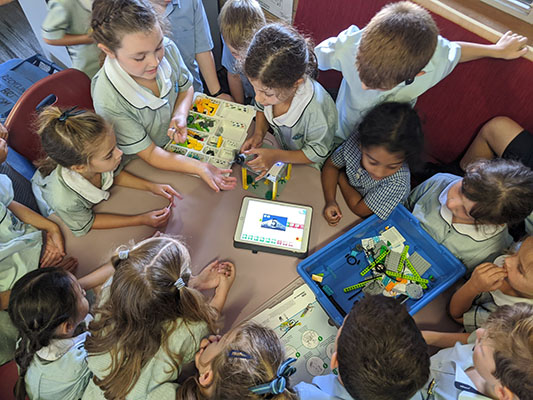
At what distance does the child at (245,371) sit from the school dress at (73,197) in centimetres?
62

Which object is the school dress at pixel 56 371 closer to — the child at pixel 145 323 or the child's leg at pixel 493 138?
the child at pixel 145 323

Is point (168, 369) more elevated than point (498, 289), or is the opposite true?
point (498, 289)

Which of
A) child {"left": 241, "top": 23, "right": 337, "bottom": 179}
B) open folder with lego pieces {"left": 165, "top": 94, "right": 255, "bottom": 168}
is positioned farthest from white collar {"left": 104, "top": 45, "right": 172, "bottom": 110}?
child {"left": 241, "top": 23, "right": 337, "bottom": 179}

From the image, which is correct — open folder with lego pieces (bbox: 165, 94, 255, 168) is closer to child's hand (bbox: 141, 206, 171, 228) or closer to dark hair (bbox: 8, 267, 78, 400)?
child's hand (bbox: 141, 206, 171, 228)

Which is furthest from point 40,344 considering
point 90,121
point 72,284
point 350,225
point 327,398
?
point 350,225

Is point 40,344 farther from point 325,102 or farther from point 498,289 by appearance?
point 498,289

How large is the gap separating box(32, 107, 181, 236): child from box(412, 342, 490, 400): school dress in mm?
944

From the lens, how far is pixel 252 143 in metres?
1.44

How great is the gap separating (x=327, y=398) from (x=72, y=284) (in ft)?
2.59

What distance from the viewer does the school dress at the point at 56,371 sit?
1.05m

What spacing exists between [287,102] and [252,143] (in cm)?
20

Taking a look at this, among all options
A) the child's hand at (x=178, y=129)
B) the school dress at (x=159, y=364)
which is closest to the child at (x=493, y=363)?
the school dress at (x=159, y=364)

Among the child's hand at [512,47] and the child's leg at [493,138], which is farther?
the child's leg at [493,138]

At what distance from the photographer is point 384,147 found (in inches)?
48.1
